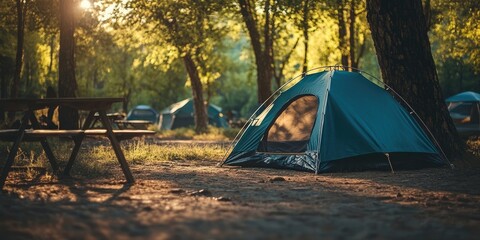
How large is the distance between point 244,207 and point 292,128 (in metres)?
5.16

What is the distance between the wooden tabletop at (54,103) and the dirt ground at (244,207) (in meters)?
1.04

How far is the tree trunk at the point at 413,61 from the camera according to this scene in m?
10.9

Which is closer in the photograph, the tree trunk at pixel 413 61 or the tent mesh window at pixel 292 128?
the tent mesh window at pixel 292 128

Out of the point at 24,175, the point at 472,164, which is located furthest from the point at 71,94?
the point at 472,164

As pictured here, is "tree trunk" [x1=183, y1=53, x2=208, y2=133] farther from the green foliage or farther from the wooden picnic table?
the wooden picnic table

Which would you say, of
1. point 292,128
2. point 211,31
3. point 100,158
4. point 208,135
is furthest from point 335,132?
point 208,135

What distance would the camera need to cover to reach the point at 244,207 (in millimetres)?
5738

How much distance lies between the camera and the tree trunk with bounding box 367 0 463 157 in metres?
10.9

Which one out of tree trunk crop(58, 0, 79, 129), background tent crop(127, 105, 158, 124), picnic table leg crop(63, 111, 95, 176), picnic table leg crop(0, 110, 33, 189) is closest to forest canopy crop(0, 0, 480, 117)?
tree trunk crop(58, 0, 79, 129)

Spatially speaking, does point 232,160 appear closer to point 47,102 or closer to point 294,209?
Answer: point 47,102

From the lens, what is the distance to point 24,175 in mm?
8461

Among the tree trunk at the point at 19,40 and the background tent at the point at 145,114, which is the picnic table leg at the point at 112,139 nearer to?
the tree trunk at the point at 19,40

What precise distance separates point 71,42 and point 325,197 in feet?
38.4

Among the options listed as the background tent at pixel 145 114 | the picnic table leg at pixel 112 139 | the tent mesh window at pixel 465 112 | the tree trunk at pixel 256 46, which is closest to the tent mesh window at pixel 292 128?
the picnic table leg at pixel 112 139
